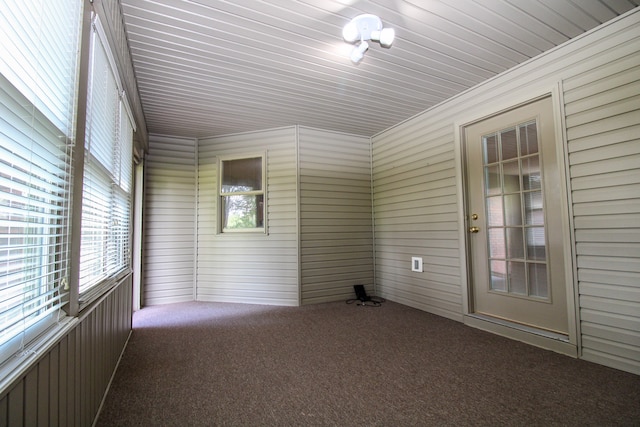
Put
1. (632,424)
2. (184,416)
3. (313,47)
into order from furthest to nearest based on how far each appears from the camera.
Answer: (313,47)
(184,416)
(632,424)

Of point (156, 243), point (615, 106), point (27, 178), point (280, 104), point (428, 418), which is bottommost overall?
point (428, 418)

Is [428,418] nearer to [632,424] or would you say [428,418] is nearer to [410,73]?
[632,424]

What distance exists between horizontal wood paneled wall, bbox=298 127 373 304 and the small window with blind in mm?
647

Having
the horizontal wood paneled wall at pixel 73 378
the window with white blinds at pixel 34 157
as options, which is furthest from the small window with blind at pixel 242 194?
the window with white blinds at pixel 34 157

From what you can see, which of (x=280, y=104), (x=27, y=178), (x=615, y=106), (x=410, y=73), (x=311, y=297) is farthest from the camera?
(x=311, y=297)

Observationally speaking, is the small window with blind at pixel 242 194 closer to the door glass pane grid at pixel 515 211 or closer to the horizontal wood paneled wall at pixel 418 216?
the horizontal wood paneled wall at pixel 418 216

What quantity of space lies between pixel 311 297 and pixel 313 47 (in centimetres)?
305

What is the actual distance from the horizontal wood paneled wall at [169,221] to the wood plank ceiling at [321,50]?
0.78 meters

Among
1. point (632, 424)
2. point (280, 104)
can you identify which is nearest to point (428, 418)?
point (632, 424)

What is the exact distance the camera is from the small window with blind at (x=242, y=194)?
4.37 meters

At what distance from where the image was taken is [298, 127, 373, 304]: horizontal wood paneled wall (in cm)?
422

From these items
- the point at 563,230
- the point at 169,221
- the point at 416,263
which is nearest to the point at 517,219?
the point at 563,230

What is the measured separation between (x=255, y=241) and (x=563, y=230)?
3.44 metres

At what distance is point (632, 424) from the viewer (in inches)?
60.8
